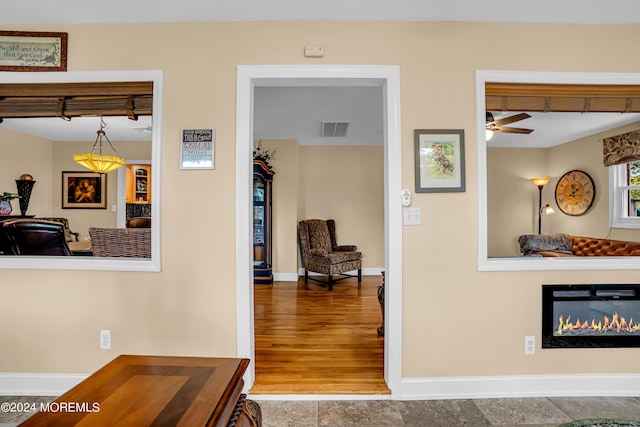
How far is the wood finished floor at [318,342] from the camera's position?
2117 mm

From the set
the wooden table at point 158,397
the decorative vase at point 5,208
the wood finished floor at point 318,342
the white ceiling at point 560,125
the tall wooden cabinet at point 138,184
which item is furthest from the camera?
the tall wooden cabinet at point 138,184

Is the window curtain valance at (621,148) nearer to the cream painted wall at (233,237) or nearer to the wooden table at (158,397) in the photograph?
the cream painted wall at (233,237)

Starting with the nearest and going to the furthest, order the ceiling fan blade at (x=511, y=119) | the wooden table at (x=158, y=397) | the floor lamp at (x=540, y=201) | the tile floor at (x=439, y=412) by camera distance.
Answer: the wooden table at (x=158, y=397) → the tile floor at (x=439, y=412) → the ceiling fan blade at (x=511, y=119) → the floor lamp at (x=540, y=201)

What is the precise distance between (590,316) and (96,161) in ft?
17.6

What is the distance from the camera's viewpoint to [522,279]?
6.73 ft

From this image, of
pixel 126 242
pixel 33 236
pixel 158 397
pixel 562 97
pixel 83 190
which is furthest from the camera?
pixel 83 190

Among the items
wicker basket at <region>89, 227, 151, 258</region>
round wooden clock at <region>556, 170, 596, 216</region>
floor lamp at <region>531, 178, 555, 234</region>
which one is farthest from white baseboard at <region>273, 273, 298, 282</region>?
round wooden clock at <region>556, 170, 596, 216</region>

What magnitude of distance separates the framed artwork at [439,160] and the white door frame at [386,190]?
0.14m

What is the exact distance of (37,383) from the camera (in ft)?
6.74

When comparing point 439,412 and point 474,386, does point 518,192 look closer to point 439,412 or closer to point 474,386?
point 474,386

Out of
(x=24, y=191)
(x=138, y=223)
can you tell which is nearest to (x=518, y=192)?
(x=138, y=223)

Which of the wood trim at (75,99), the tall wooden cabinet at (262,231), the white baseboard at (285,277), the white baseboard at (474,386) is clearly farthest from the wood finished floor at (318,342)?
the wood trim at (75,99)

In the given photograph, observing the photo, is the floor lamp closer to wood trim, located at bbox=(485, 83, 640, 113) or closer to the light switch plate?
wood trim, located at bbox=(485, 83, 640, 113)

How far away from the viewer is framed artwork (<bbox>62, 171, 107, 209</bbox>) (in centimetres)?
575
